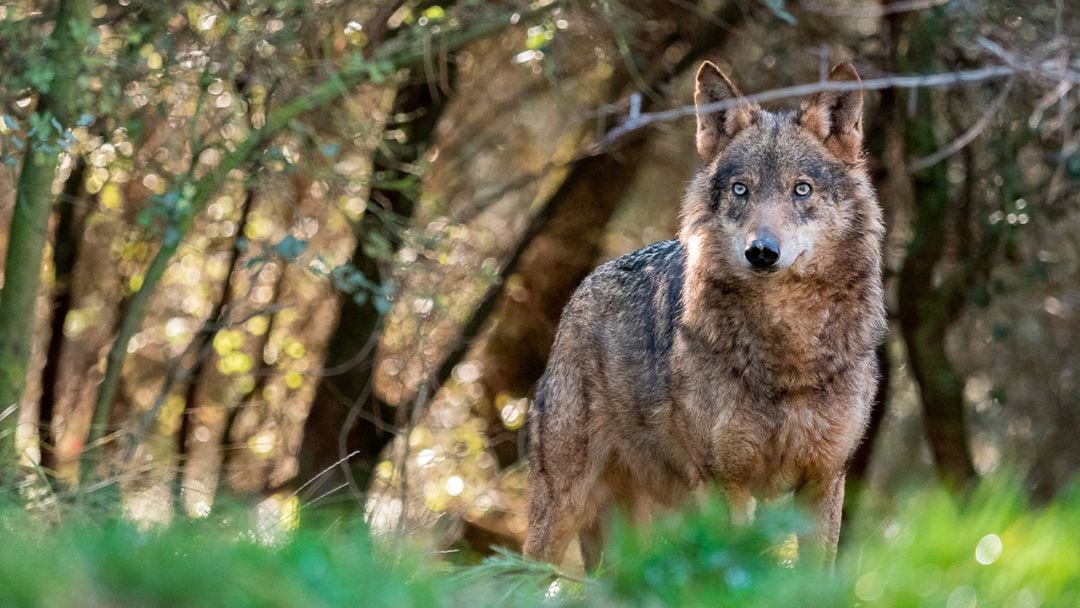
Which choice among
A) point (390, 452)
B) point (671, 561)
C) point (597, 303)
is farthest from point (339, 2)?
point (671, 561)

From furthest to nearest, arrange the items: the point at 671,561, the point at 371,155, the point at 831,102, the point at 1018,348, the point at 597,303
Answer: the point at 1018,348, the point at 371,155, the point at 597,303, the point at 831,102, the point at 671,561

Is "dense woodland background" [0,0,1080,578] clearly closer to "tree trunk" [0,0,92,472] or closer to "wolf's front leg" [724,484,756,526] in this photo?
"tree trunk" [0,0,92,472]

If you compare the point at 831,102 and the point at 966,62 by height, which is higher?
the point at 831,102

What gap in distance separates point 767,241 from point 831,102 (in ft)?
3.20

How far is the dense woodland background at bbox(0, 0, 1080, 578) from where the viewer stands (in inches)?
330

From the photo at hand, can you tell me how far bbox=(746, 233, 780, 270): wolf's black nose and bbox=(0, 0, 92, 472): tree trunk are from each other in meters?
3.70

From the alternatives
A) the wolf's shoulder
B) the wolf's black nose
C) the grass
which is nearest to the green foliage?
the grass

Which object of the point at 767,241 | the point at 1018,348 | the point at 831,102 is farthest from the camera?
the point at 1018,348

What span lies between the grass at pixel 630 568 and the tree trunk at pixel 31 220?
335 cm

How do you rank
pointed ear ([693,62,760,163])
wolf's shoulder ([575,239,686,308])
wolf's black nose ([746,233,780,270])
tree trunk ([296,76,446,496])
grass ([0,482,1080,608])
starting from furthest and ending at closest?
tree trunk ([296,76,446,496]) < wolf's shoulder ([575,239,686,308]) < pointed ear ([693,62,760,163]) < wolf's black nose ([746,233,780,270]) < grass ([0,482,1080,608])

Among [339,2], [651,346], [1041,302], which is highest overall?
[339,2]

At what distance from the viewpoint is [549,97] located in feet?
40.5

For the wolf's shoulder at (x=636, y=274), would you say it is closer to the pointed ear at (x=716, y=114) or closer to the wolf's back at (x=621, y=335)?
the wolf's back at (x=621, y=335)

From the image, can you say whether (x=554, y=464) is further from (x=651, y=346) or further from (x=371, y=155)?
(x=371, y=155)
